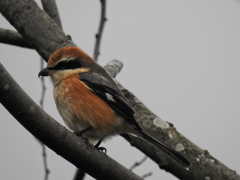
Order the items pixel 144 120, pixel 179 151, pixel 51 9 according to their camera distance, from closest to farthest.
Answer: pixel 179 151 < pixel 144 120 < pixel 51 9

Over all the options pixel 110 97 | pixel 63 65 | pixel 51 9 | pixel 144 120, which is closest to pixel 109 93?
pixel 110 97

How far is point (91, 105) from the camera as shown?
3357mm

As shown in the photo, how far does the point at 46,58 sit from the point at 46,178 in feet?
5.47

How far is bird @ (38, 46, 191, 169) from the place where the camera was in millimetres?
3342

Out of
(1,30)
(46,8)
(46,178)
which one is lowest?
(46,178)

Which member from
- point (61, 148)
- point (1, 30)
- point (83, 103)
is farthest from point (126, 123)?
point (1, 30)

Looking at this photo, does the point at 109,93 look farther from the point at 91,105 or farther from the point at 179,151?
the point at 179,151

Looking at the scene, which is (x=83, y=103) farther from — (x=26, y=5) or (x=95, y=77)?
(x=26, y=5)

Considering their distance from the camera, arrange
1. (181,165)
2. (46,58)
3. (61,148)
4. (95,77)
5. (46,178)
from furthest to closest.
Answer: (46,58) < (95,77) < (46,178) < (181,165) < (61,148)

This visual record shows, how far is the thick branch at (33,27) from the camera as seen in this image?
4.33 meters

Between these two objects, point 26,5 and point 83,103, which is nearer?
point 83,103

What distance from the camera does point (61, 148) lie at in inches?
93.0

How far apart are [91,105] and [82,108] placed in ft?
0.34

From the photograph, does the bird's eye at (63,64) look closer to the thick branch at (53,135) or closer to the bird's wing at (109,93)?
the bird's wing at (109,93)
